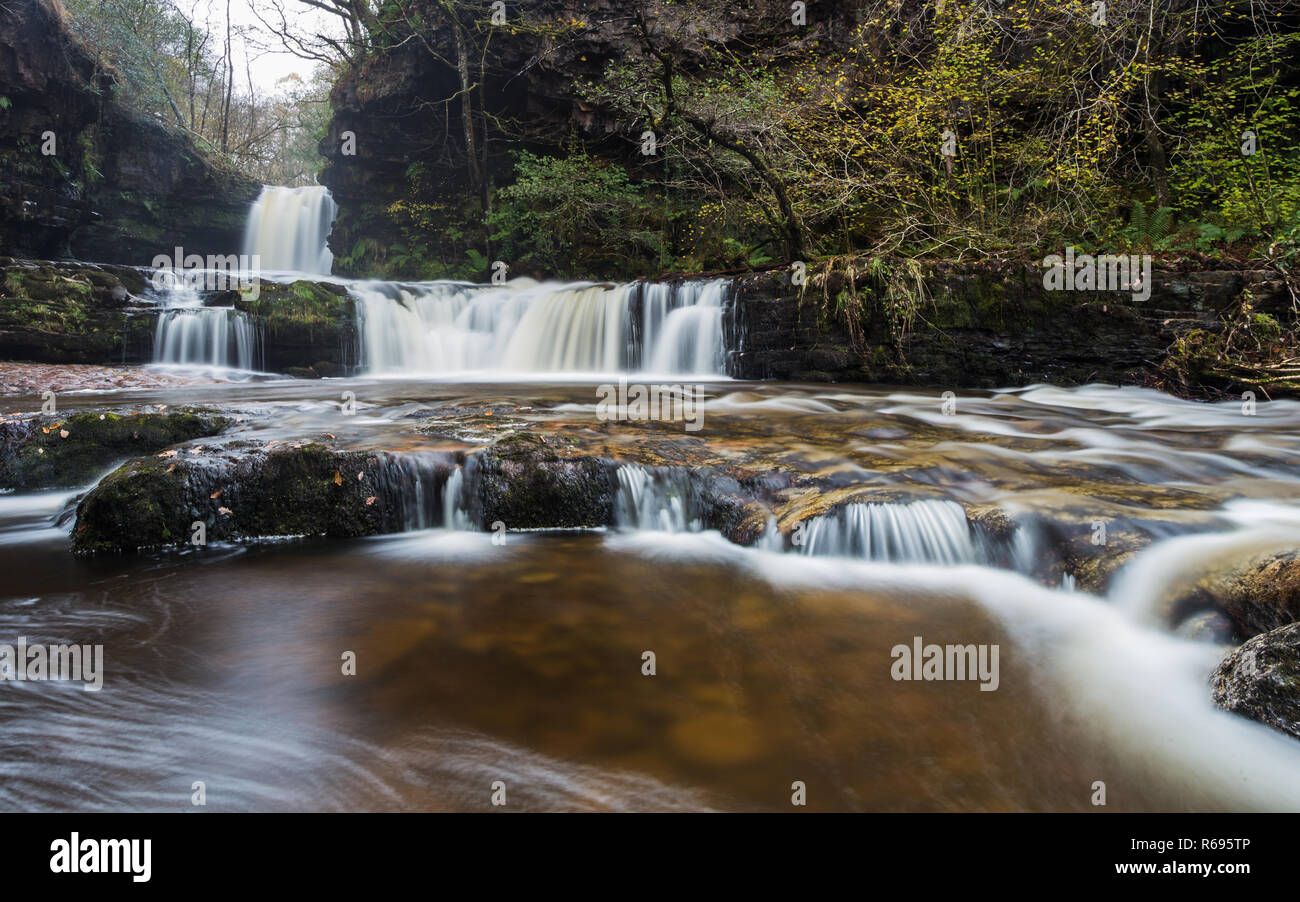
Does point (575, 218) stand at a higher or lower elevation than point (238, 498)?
higher

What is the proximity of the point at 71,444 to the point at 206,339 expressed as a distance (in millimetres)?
7244

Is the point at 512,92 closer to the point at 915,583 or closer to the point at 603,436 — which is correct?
the point at 603,436

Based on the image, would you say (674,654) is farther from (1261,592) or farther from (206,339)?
(206,339)

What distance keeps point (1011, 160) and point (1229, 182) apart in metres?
3.16

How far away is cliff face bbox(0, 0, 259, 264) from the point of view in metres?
13.8

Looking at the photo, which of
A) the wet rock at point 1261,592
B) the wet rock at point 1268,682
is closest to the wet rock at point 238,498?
the wet rock at point 1268,682

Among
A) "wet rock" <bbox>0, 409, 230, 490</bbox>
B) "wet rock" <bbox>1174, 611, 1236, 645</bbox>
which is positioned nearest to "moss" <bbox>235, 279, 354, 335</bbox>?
"wet rock" <bbox>0, 409, 230, 490</bbox>

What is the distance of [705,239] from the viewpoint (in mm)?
14211

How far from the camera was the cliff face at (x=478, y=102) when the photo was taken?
48.2ft

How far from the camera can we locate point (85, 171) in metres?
15.5

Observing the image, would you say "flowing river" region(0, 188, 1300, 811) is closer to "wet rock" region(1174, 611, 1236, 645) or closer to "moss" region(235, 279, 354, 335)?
"wet rock" region(1174, 611, 1236, 645)

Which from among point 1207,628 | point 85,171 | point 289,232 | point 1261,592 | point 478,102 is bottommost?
point 1207,628

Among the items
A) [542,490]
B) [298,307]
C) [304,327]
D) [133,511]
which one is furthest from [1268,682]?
[298,307]
